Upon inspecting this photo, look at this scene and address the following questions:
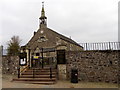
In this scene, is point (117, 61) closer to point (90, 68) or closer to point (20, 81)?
point (90, 68)

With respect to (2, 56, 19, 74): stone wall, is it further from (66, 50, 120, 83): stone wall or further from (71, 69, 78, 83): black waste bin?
(71, 69, 78, 83): black waste bin

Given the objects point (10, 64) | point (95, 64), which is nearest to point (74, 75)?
point (95, 64)

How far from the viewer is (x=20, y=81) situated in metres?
9.55

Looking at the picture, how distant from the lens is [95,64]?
1043 centimetres

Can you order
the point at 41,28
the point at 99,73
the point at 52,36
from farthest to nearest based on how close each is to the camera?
the point at 41,28 → the point at 52,36 → the point at 99,73

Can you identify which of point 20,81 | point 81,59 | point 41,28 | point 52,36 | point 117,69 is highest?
point 41,28

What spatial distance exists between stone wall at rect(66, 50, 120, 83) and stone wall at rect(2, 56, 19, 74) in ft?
17.4

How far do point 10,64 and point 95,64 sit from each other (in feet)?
26.6

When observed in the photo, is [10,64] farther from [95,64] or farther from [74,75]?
[95,64]

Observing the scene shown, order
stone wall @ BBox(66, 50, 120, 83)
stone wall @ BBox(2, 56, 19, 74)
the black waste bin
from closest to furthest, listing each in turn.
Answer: the black waste bin
stone wall @ BBox(66, 50, 120, 83)
stone wall @ BBox(2, 56, 19, 74)

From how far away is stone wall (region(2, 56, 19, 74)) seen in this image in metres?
12.8

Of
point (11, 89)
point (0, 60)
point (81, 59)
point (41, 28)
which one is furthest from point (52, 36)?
point (11, 89)

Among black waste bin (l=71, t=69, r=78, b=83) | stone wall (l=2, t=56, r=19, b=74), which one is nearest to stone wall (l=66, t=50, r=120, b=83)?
black waste bin (l=71, t=69, r=78, b=83)

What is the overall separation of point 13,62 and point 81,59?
21.9 feet
